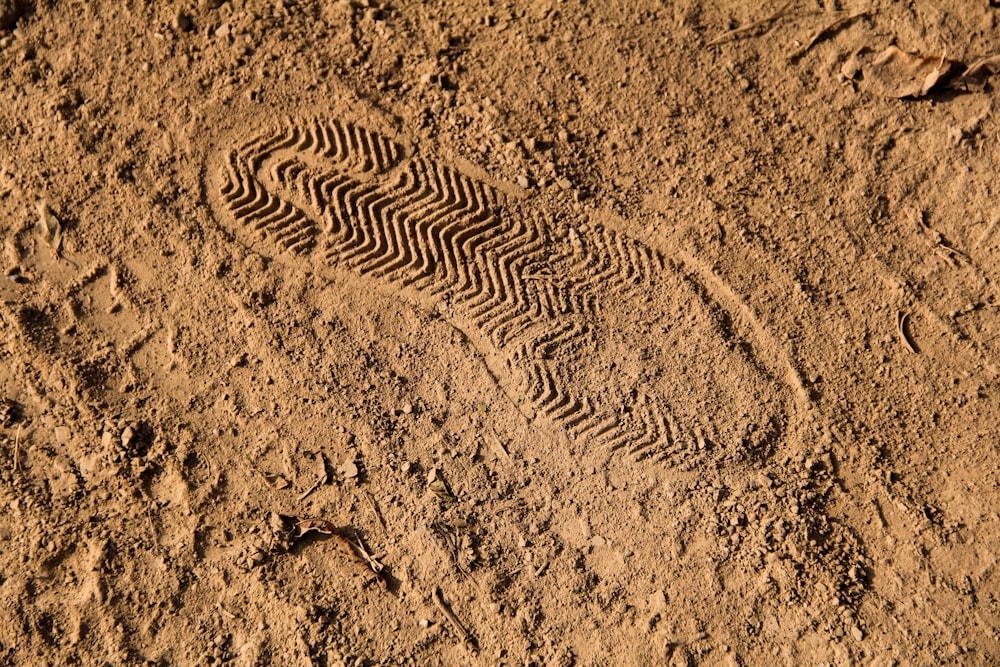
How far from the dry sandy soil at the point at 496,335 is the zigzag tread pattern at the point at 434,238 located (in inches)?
0.6

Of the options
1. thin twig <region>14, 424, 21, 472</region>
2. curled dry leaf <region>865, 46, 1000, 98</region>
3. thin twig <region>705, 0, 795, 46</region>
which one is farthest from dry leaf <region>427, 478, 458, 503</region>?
curled dry leaf <region>865, 46, 1000, 98</region>

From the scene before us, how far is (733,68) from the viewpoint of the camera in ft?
11.4

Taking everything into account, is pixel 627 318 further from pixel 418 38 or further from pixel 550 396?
pixel 418 38

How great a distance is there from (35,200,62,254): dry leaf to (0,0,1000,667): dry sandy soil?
1 cm

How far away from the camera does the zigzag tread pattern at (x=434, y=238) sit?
133 inches

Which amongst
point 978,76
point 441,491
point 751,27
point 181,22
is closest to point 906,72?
point 978,76

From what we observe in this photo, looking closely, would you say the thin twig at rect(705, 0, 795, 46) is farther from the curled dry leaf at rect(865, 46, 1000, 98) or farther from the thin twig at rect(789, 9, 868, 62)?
the curled dry leaf at rect(865, 46, 1000, 98)

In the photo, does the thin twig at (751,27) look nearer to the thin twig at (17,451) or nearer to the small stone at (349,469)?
the small stone at (349,469)

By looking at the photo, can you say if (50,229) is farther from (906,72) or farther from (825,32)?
(906,72)

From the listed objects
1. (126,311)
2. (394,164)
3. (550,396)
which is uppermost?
(394,164)

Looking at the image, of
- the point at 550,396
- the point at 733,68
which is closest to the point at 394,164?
the point at 550,396

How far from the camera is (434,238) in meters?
3.38

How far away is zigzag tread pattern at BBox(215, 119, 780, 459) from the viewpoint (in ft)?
11.1

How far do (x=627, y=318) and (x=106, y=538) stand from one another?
2519 millimetres
